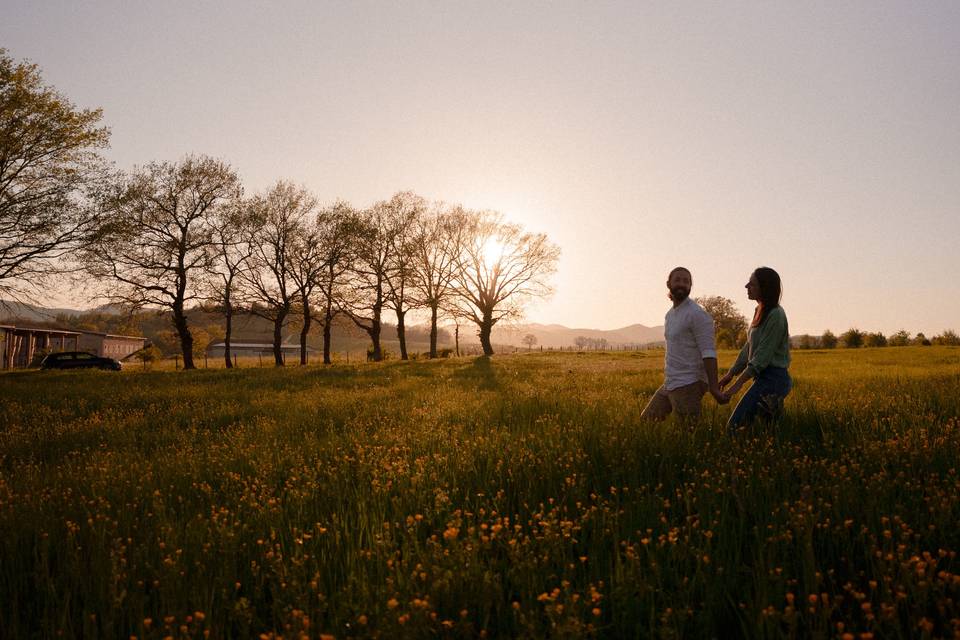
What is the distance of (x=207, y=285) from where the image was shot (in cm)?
3944

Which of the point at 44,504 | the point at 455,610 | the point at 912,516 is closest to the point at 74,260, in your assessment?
the point at 44,504

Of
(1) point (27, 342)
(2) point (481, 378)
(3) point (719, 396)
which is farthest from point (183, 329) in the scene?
(3) point (719, 396)

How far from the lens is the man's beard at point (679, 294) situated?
22.3ft

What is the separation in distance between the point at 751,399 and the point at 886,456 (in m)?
1.45

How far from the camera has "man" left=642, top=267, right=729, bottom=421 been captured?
21.5 feet

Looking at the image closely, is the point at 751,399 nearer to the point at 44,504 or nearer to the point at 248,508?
the point at 248,508

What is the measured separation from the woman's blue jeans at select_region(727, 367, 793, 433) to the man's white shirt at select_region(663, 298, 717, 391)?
563mm

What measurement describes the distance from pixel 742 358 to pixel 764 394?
0.84 m

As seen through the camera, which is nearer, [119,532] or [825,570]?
[825,570]

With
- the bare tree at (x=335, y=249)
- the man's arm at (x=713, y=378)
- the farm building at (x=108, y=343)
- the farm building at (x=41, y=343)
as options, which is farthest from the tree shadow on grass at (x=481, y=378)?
the farm building at (x=108, y=343)

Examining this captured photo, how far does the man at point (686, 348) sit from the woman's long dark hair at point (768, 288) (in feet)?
2.20

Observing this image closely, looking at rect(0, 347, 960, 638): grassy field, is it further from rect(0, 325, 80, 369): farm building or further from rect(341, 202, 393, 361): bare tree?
rect(0, 325, 80, 369): farm building

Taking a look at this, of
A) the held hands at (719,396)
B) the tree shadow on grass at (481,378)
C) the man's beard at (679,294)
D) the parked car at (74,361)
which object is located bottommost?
the tree shadow on grass at (481,378)

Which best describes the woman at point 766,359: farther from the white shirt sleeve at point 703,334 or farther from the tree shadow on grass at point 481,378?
the tree shadow on grass at point 481,378
